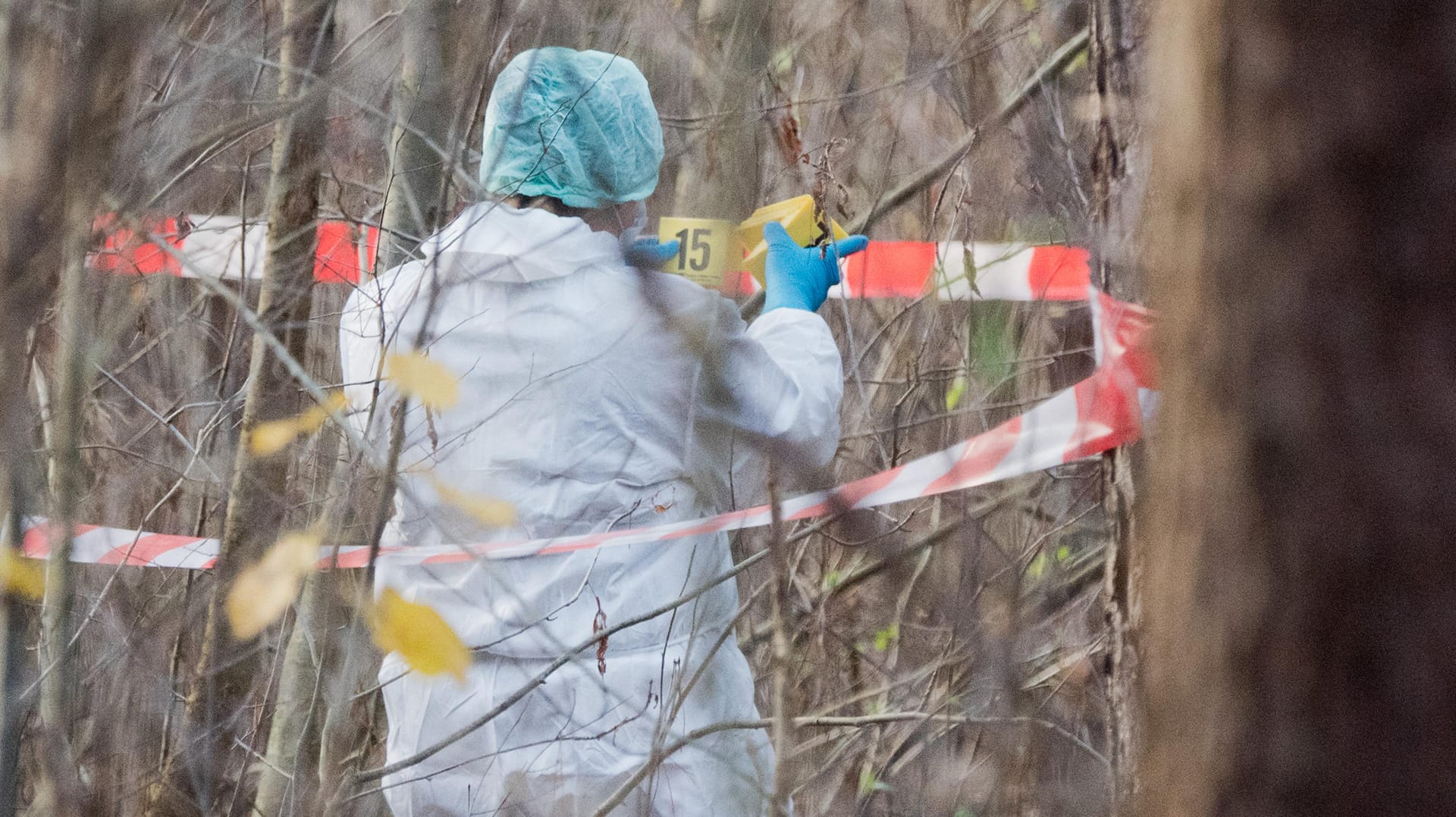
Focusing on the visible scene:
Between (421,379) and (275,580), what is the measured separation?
1.65ft

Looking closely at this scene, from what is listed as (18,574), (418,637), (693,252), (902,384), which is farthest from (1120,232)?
(902,384)

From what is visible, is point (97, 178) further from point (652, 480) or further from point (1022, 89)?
point (1022, 89)

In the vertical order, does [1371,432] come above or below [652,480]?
above

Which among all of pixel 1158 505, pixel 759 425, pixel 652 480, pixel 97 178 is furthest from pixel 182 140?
pixel 1158 505

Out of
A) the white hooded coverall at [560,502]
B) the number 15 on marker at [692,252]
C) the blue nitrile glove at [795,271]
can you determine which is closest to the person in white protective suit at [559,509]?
the white hooded coverall at [560,502]

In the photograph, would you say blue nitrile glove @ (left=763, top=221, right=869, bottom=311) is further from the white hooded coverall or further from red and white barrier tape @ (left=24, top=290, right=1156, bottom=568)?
red and white barrier tape @ (left=24, top=290, right=1156, bottom=568)

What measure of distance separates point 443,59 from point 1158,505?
2.25 meters

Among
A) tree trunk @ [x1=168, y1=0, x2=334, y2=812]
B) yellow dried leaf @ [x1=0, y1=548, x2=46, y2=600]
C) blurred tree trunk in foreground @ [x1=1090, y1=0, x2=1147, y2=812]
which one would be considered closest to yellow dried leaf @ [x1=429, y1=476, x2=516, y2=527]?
yellow dried leaf @ [x1=0, y1=548, x2=46, y2=600]

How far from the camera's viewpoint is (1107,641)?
2199 millimetres

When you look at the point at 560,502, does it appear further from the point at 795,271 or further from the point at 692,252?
the point at 795,271

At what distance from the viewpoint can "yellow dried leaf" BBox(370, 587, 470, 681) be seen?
1883 millimetres

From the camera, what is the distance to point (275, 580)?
2.08m

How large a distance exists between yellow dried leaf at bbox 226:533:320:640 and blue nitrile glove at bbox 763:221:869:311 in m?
0.94

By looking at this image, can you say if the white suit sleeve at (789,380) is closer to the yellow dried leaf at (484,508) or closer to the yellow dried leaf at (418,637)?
the yellow dried leaf at (484,508)
